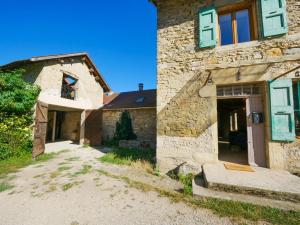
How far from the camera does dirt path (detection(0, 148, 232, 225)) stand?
2598 mm

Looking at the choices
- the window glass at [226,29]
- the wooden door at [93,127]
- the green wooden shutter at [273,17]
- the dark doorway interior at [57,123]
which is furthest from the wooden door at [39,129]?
the green wooden shutter at [273,17]

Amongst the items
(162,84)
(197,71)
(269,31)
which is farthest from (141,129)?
(269,31)

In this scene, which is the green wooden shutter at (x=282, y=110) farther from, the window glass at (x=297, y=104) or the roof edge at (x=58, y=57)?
the roof edge at (x=58, y=57)

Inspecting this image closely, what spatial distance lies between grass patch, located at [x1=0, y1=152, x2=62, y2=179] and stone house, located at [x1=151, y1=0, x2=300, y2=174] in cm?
491

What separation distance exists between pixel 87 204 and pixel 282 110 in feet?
17.0

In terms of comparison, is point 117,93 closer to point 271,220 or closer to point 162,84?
point 162,84

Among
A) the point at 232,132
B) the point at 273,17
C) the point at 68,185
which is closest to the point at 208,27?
the point at 273,17

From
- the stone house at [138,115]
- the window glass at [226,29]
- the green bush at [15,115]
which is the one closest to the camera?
the window glass at [226,29]

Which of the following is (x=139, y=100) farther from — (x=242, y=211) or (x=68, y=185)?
(x=242, y=211)

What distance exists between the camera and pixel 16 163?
585 cm

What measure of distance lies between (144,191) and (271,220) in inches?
94.8

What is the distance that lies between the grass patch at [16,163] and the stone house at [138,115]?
458cm

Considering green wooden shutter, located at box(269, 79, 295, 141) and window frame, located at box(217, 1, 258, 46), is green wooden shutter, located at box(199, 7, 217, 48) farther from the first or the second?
green wooden shutter, located at box(269, 79, 295, 141)

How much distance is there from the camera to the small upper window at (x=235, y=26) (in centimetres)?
471
